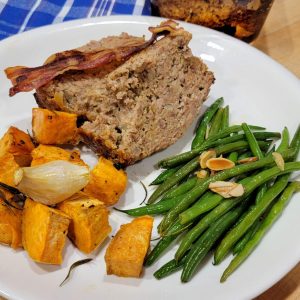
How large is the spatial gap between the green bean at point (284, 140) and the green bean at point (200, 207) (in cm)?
58

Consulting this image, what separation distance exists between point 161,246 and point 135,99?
3.06ft

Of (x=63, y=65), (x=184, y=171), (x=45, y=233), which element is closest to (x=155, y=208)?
(x=184, y=171)

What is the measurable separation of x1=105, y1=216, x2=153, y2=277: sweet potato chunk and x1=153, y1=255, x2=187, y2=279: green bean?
0.09 meters

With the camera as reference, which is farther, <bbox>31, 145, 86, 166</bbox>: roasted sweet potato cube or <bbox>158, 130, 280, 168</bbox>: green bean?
<bbox>158, 130, 280, 168</bbox>: green bean

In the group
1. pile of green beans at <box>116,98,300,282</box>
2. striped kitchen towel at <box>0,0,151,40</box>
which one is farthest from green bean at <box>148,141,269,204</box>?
striped kitchen towel at <box>0,0,151,40</box>

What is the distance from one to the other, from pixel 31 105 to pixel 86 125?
2.32 ft

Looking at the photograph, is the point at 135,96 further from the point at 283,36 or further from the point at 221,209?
the point at 283,36

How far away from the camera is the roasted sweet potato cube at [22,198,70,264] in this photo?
2193mm

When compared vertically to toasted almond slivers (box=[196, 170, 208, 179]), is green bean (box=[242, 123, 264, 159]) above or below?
above

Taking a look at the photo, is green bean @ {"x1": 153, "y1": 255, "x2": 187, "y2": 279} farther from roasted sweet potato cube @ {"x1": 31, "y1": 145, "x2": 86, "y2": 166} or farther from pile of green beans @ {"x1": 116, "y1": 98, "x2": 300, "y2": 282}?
roasted sweet potato cube @ {"x1": 31, "y1": 145, "x2": 86, "y2": 166}

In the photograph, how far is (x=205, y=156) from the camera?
104 inches

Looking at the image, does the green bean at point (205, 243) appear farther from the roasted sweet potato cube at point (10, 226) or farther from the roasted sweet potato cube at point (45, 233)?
the roasted sweet potato cube at point (10, 226)

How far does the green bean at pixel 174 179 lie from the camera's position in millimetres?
2656

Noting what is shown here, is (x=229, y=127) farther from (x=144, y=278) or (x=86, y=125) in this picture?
(x=144, y=278)
